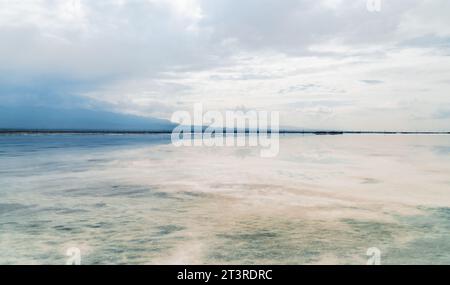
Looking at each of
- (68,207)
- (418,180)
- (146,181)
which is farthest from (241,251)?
(418,180)

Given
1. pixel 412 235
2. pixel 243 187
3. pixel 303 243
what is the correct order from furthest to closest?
pixel 243 187 < pixel 412 235 < pixel 303 243

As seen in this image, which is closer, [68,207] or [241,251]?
[241,251]

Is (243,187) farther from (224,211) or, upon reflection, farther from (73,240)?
(73,240)

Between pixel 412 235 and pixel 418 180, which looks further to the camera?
pixel 418 180

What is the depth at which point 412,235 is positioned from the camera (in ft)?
25.6

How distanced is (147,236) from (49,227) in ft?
7.73

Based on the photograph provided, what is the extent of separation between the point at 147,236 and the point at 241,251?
2.05 meters

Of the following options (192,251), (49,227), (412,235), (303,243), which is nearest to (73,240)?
(49,227)

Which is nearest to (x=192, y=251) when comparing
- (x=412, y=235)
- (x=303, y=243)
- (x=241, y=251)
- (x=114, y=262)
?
(x=241, y=251)

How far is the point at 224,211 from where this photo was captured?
966 cm
